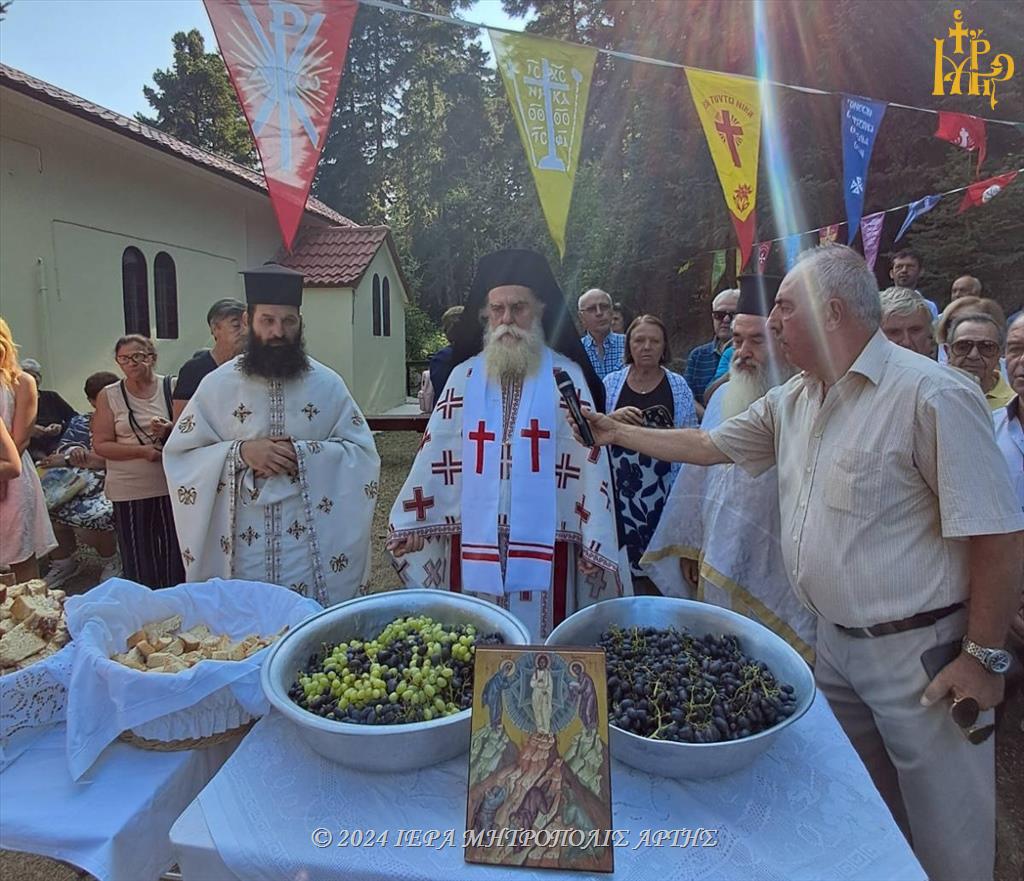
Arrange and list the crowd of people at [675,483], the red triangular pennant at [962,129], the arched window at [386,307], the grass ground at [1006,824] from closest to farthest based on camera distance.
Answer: the crowd of people at [675,483], the grass ground at [1006,824], the red triangular pennant at [962,129], the arched window at [386,307]

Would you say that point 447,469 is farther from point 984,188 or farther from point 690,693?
point 984,188

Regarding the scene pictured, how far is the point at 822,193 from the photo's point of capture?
12.8m

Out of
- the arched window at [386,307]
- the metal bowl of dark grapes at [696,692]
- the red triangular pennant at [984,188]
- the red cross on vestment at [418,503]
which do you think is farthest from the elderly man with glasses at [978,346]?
the arched window at [386,307]

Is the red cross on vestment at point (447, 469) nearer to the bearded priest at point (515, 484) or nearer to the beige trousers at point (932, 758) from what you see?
the bearded priest at point (515, 484)

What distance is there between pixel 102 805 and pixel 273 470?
1.47 meters

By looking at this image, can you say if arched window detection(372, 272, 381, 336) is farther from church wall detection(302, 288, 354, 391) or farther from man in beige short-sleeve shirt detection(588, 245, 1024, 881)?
man in beige short-sleeve shirt detection(588, 245, 1024, 881)

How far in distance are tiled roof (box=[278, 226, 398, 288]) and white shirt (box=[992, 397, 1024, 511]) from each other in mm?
12935

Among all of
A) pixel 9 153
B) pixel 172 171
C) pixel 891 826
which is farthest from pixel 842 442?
pixel 172 171

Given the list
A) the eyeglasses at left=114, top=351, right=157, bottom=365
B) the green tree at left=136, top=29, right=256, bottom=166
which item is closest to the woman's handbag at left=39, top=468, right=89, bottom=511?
the eyeglasses at left=114, top=351, right=157, bottom=365

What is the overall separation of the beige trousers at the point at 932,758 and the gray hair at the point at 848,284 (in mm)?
868

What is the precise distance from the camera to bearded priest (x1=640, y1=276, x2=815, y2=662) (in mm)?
2787

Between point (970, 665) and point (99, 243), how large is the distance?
10.7 metres

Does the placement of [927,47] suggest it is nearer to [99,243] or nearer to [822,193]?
[822,193]

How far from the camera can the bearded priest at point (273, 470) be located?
2.79 metres
